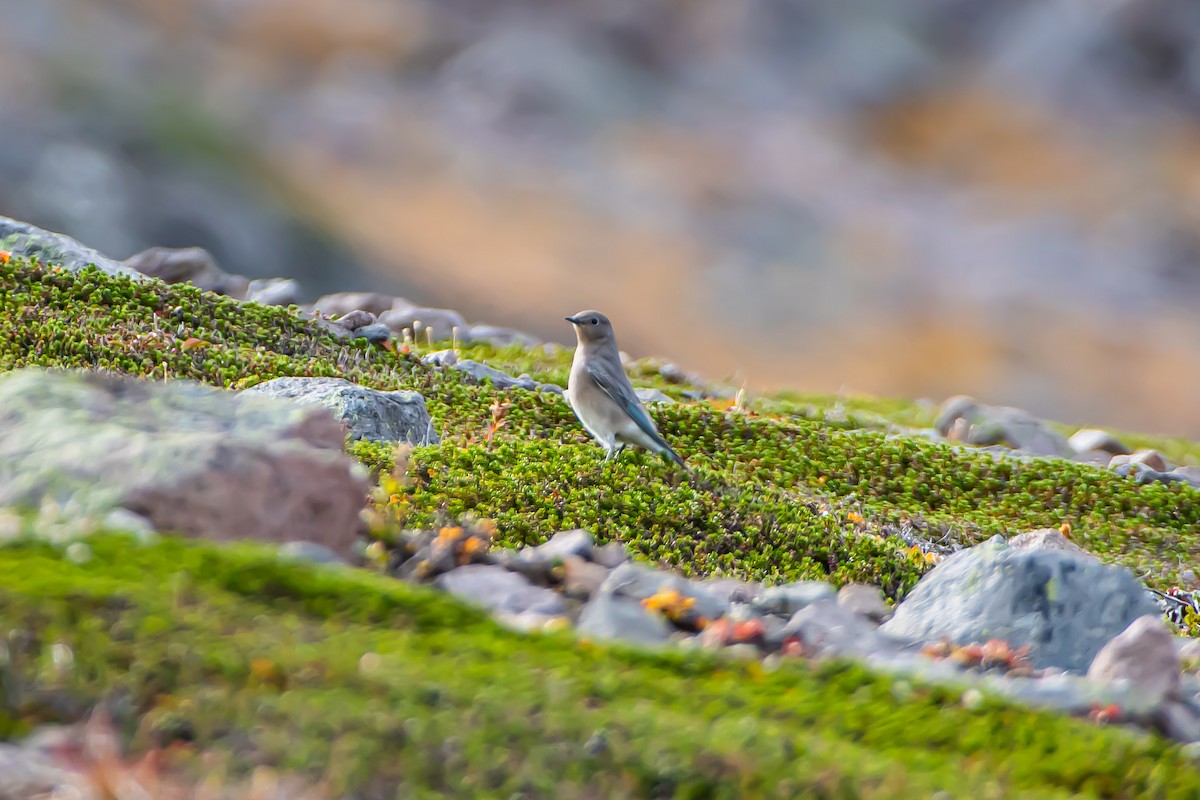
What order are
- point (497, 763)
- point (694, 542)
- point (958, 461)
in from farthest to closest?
point (958, 461), point (694, 542), point (497, 763)

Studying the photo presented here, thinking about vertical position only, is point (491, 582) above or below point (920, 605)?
below

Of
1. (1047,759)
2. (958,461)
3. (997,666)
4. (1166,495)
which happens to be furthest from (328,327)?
(1047,759)

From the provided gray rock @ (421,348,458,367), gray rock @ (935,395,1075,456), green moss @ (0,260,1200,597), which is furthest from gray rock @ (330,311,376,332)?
gray rock @ (935,395,1075,456)

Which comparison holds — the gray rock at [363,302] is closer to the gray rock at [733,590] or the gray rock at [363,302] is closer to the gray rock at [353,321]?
the gray rock at [353,321]

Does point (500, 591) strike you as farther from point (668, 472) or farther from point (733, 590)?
point (668, 472)

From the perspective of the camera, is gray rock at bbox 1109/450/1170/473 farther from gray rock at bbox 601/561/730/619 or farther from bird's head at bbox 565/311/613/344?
gray rock at bbox 601/561/730/619

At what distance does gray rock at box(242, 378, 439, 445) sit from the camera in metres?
14.1

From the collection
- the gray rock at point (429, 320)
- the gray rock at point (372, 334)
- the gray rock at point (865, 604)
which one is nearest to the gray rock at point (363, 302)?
the gray rock at point (429, 320)

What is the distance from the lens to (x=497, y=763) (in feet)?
16.2

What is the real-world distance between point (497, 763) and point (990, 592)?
470 centimetres

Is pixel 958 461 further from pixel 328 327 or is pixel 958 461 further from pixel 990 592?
pixel 990 592

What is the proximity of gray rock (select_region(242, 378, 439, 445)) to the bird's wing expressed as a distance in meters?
2.42

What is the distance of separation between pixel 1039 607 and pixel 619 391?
6005 mm

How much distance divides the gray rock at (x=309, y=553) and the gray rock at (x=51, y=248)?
15.4 meters
